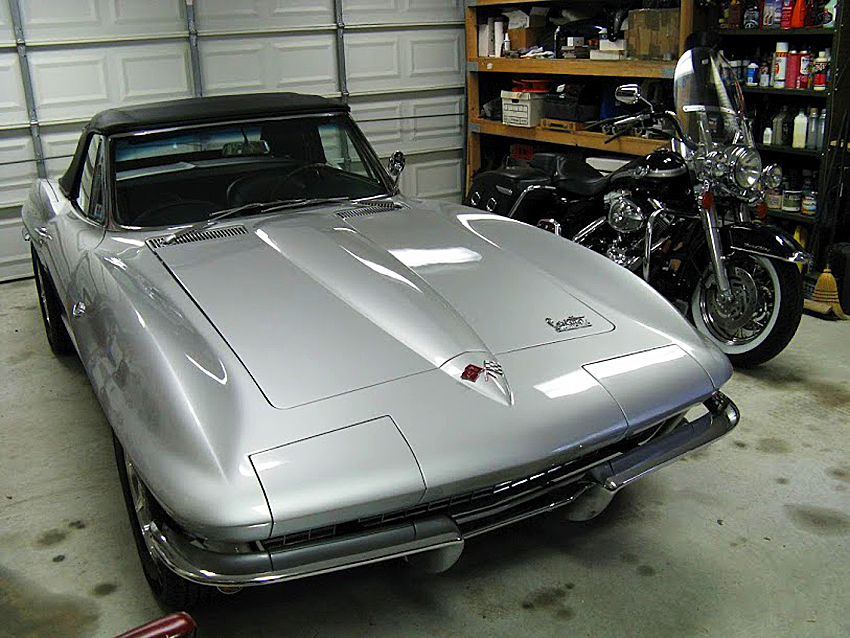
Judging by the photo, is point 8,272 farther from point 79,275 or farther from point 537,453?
point 537,453

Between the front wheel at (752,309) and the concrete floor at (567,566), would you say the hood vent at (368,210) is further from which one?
the front wheel at (752,309)

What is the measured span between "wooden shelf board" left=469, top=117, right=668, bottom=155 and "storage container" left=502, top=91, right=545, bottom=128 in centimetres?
7

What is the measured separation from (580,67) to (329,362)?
4459mm

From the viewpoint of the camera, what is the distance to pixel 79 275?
2.91m

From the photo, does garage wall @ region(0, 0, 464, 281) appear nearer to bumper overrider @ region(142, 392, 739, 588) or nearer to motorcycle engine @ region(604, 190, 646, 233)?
motorcycle engine @ region(604, 190, 646, 233)

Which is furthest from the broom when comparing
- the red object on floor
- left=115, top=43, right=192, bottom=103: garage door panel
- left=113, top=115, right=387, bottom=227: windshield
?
left=115, top=43, right=192, bottom=103: garage door panel

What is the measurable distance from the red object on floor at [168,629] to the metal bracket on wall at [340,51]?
5.68m

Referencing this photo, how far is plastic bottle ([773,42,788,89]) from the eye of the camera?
15.8 feet

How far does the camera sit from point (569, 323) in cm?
246

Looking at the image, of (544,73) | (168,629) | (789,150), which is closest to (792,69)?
(789,150)

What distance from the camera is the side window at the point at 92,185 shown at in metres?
3.18

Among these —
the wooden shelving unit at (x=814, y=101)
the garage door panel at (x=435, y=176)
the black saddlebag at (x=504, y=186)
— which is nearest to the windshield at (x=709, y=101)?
the black saddlebag at (x=504, y=186)

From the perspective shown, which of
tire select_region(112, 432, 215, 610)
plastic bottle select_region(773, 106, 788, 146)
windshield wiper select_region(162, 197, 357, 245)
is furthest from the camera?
plastic bottle select_region(773, 106, 788, 146)

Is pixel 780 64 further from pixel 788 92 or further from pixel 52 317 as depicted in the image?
pixel 52 317
